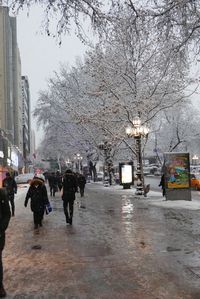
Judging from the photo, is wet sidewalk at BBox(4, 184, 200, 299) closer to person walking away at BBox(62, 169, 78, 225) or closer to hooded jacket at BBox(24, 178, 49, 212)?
person walking away at BBox(62, 169, 78, 225)

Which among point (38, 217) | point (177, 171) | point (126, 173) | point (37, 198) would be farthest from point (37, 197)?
point (126, 173)

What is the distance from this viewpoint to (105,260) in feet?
31.2

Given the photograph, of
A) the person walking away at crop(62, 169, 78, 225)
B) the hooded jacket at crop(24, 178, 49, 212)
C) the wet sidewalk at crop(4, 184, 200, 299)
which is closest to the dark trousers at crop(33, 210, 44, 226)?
the hooded jacket at crop(24, 178, 49, 212)

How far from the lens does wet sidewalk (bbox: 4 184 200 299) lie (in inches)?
281

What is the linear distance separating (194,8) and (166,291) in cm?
727

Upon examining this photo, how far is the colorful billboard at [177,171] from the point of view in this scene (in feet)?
82.5

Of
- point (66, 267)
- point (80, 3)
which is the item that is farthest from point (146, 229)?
point (80, 3)

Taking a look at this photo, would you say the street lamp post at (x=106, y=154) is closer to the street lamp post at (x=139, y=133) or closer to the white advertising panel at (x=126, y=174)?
the white advertising panel at (x=126, y=174)

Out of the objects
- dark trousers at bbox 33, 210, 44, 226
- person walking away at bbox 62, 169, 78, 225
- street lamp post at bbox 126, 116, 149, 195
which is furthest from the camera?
street lamp post at bbox 126, 116, 149, 195

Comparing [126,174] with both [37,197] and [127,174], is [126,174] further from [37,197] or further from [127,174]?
[37,197]

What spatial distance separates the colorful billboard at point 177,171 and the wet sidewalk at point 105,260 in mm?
8778

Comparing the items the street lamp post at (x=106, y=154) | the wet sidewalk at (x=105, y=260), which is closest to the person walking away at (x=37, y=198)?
the wet sidewalk at (x=105, y=260)

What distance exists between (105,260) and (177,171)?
1620 cm

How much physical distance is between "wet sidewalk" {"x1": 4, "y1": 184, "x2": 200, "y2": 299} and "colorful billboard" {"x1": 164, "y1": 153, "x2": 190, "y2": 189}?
878cm
